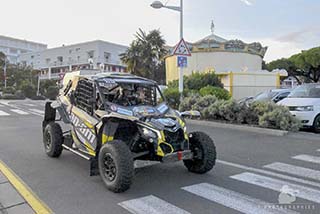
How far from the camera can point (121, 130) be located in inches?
207

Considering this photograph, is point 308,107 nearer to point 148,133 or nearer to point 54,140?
point 148,133

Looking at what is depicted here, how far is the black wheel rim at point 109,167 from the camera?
469cm

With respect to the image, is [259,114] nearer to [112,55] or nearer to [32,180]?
[32,180]

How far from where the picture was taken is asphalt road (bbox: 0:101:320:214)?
13.6ft

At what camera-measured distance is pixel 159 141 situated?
477cm

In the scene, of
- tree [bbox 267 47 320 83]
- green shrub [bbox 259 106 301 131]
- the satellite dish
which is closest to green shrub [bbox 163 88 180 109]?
the satellite dish

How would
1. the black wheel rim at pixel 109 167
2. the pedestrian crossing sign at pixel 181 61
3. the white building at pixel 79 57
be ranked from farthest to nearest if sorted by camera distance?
the white building at pixel 79 57 → the pedestrian crossing sign at pixel 181 61 → the black wheel rim at pixel 109 167

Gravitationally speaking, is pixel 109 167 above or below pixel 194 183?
above

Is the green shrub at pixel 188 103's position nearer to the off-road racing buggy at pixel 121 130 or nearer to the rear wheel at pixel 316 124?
the rear wheel at pixel 316 124

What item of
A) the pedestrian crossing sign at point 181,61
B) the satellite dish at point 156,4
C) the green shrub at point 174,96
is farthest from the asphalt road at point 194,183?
the satellite dish at point 156,4

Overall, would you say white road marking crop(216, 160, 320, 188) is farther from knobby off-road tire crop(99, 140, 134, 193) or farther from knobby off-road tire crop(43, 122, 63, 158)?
knobby off-road tire crop(43, 122, 63, 158)

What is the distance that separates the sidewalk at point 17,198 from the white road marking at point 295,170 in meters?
4.14

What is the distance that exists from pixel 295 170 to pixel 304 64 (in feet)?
152

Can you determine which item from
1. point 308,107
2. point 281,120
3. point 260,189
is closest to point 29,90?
point 281,120
